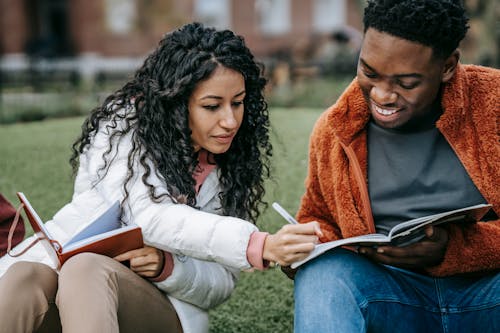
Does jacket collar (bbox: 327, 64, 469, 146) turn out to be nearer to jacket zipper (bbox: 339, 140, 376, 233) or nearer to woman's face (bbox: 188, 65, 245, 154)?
jacket zipper (bbox: 339, 140, 376, 233)

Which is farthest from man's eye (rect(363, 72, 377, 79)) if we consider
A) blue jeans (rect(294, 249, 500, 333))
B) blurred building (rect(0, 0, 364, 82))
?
blurred building (rect(0, 0, 364, 82))

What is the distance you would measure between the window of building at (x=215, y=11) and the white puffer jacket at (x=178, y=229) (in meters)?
19.8

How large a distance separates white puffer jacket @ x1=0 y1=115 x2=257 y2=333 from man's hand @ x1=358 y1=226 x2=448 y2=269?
1.32ft

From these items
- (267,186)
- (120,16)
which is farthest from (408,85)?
(120,16)

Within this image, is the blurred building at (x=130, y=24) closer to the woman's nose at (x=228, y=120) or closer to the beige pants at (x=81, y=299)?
the woman's nose at (x=228, y=120)

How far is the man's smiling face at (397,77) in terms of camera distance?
2213 mm

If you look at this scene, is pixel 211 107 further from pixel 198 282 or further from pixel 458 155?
pixel 458 155

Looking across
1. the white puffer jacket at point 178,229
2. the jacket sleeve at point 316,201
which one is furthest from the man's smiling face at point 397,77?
the white puffer jacket at point 178,229

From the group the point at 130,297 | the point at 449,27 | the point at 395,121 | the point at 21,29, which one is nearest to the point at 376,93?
the point at 395,121

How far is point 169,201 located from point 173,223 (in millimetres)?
124

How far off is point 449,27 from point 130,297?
1.36 m

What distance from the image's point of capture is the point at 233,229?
2.19 m

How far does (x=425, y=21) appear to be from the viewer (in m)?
2.18

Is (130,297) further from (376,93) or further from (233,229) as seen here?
(376,93)
